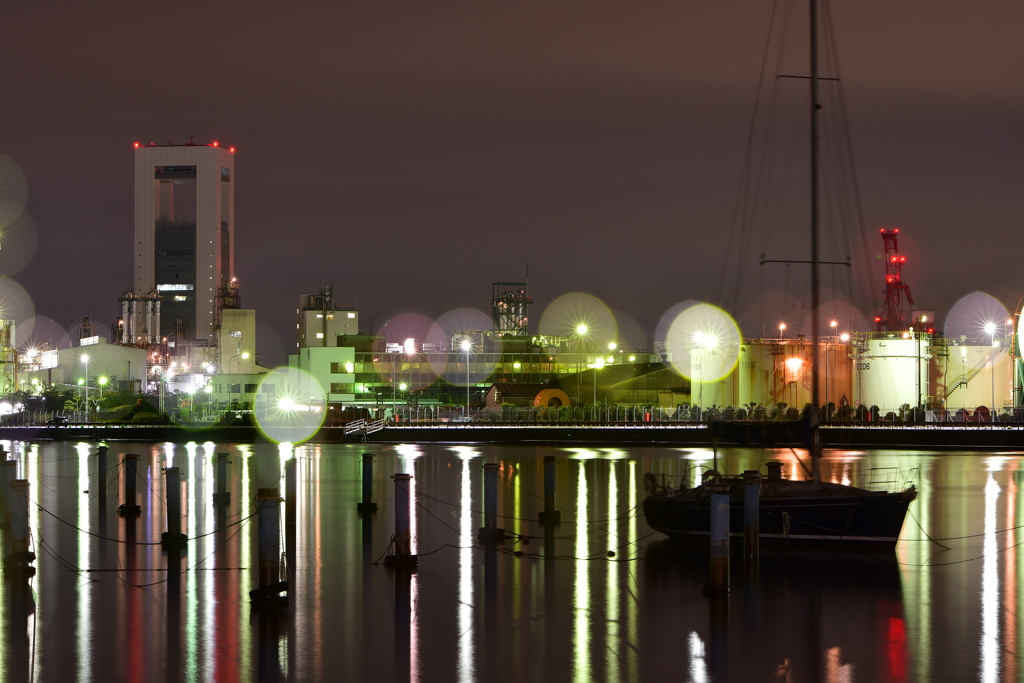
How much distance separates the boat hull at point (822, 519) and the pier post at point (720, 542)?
354 centimetres

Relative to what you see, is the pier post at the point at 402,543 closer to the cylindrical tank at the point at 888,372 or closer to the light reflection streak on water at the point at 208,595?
the light reflection streak on water at the point at 208,595

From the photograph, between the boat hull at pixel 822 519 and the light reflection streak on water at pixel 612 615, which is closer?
the light reflection streak on water at pixel 612 615

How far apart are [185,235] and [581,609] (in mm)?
162347

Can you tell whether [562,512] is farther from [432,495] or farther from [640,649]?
[640,649]

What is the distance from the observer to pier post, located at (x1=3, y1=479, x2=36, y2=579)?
Result: 62.6 feet

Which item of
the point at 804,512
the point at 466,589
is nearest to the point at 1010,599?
the point at 804,512

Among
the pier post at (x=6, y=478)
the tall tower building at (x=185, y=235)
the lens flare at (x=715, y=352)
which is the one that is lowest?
the pier post at (x=6, y=478)

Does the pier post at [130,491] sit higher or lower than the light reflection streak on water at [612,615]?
higher

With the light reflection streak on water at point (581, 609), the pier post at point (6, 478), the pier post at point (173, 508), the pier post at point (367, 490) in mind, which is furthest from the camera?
the pier post at point (367, 490)

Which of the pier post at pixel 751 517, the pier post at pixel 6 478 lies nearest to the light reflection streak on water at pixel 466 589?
the pier post at pixel 751 517

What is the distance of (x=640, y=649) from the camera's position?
1472cm

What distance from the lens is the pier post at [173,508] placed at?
22.6 metres

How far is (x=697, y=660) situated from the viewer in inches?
564

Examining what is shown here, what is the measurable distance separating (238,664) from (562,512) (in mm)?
16345
